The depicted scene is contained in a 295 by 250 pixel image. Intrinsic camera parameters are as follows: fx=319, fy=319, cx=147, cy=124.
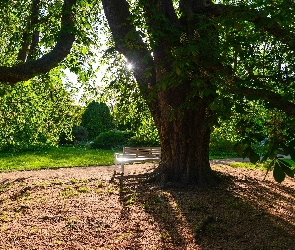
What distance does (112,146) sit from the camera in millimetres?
21750

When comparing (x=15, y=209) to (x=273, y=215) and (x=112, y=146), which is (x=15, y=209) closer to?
(x=273, y=215)

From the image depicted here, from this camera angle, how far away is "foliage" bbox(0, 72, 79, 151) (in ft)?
32.0

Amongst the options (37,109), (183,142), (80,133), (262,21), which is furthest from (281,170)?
(80,133)

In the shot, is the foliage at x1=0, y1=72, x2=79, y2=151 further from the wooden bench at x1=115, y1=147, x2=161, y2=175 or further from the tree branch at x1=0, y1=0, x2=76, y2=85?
the wooden bench at x1=115, y1=147, x2=161, y2=175

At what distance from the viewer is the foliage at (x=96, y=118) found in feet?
85.0

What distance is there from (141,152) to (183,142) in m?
3.09

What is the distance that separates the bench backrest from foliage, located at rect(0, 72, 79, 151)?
325cm

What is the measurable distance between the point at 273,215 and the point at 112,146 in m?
16.4

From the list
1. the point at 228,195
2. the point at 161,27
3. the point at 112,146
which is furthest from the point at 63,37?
the point at 112,146

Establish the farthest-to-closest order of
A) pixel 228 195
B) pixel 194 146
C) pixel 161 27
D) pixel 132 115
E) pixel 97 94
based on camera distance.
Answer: pixel 97 94, pixel 132 115, pixel 194 146, pixel 228 195, pixel 161 27

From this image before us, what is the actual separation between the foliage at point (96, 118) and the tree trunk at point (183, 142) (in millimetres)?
18479

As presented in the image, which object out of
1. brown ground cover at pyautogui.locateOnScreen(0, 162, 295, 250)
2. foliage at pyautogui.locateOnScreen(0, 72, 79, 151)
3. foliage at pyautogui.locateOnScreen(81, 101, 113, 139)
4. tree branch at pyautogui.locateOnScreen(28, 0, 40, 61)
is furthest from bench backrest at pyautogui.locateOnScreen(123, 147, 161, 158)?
foliage at pyautogui.locateOnScreen(81, 101, 113, 139)

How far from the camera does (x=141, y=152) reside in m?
10.4

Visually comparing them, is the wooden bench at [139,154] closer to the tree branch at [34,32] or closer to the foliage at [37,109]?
the foliage at [37,109]
